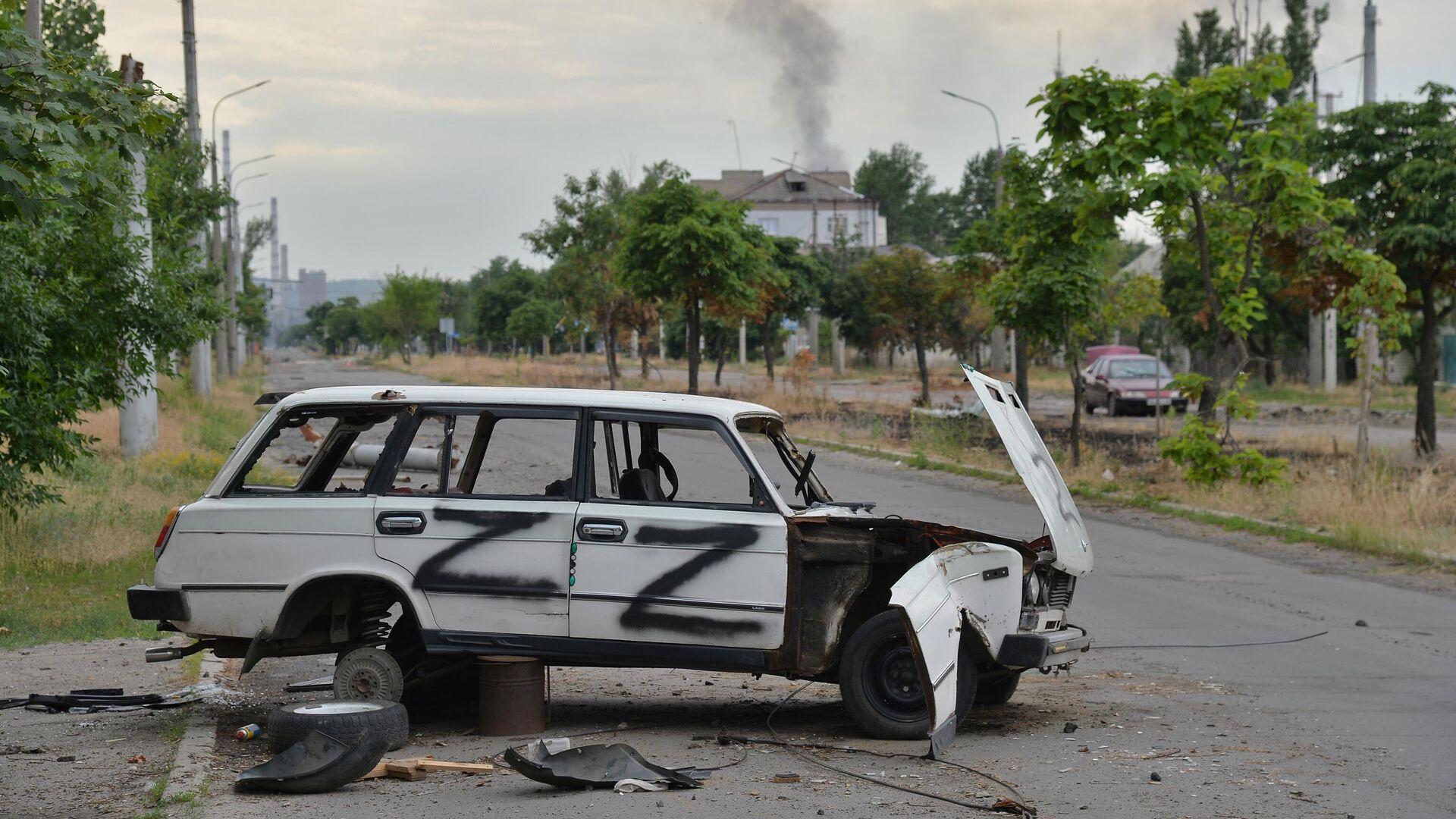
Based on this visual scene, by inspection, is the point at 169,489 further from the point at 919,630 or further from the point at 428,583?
the point at 919,630

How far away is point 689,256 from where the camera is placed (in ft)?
118

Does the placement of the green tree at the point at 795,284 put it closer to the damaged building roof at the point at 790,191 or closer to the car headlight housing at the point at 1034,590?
the car headlight housing at the point at 1034,590

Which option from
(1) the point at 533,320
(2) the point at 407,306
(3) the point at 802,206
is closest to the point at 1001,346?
(1) the point at 533,320

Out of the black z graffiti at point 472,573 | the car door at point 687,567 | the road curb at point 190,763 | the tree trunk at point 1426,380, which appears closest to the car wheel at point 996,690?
the car door at point 687,567

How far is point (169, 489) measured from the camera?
56.4ft

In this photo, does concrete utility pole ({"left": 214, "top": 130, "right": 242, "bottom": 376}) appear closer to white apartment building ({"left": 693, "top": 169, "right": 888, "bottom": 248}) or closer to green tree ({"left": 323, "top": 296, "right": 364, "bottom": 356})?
white apartment building ({"left": 693, "top": 169, "right": 888, "bottom": 248})

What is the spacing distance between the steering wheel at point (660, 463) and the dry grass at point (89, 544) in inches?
197

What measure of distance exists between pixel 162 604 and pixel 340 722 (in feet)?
4.92

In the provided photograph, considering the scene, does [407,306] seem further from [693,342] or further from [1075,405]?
[1075,405]

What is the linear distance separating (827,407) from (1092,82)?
62.4ft

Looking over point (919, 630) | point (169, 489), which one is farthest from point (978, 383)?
point (169, 489)

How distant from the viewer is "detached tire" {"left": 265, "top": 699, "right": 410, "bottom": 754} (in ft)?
21.6

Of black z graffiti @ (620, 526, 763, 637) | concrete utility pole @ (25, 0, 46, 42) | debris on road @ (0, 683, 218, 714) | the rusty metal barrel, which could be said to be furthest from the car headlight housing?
concrete utility pole @ (25, 0, 46, 42)

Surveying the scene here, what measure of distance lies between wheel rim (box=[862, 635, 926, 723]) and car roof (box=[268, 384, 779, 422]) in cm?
144
